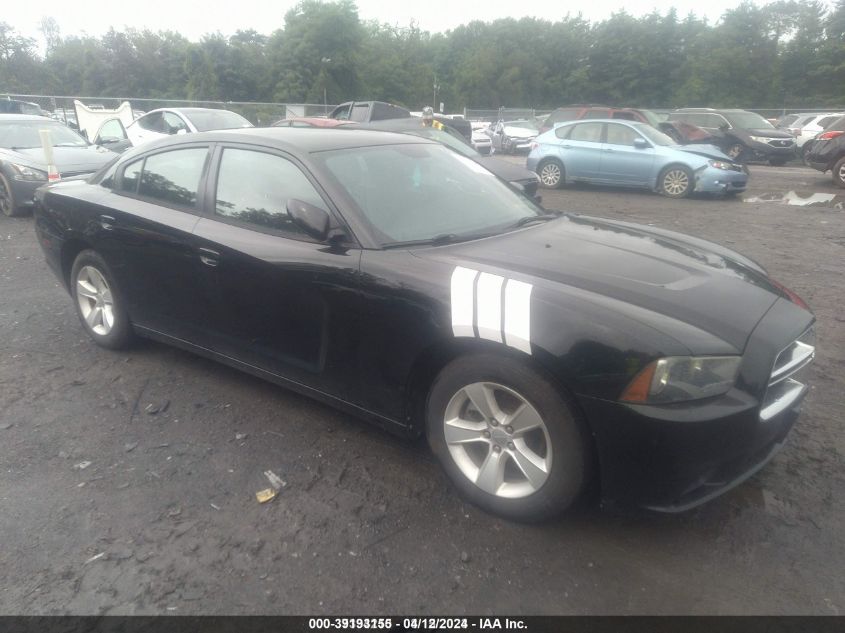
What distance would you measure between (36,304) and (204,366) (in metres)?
2.47

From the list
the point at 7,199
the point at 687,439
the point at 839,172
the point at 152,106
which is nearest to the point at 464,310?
the point at 687,439

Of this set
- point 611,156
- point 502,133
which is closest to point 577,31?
point 502,133

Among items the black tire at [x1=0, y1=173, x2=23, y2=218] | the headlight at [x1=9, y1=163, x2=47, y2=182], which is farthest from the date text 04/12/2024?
the black tire at [x1=0, y1=173, x2=23, y2=218]

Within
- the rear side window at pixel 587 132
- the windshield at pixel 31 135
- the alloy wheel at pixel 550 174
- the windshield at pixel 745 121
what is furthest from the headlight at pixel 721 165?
the windshield at pixel 31 135

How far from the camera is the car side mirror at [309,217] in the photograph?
3059mm

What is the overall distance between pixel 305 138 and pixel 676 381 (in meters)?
2.49

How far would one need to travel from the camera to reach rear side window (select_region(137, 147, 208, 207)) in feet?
12.8

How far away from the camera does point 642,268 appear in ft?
9.64

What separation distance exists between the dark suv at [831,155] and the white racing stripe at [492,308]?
1418 cm

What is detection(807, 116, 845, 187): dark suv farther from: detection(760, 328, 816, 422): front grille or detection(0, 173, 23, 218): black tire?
detection(0, 173, 23, 218): black tire

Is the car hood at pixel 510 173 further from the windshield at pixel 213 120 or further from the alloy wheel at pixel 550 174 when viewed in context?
the windshield at pixel 213 120

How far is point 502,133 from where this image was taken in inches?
1051

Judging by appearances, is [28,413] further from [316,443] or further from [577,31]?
[577,31]

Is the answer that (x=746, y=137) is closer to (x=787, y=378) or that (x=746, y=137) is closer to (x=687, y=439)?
(x=787, y=378)
